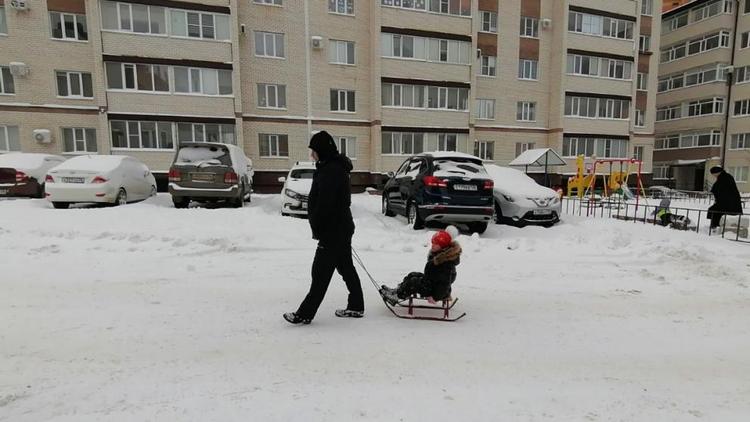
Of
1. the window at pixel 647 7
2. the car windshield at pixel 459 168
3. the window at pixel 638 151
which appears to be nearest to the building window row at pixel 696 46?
the window at pixel 647 7

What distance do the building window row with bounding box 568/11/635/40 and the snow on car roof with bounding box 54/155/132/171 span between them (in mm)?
29521

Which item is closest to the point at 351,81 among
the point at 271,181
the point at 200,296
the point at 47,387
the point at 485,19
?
the point at 271,181

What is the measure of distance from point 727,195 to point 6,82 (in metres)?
29.5

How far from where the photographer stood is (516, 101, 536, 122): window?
28844 mm

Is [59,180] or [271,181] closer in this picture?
[59,180]

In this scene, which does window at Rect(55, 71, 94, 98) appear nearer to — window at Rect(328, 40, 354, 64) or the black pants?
window at Rect(328, 40, 354, 64)

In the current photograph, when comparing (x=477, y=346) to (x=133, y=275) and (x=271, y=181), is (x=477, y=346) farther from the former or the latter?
(x=271, y=181)

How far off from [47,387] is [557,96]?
31334 millimetres

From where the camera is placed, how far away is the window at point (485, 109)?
28.0 metres

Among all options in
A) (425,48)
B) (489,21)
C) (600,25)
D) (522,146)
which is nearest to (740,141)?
(600,25)

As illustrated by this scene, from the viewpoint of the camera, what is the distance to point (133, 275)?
5359 mm

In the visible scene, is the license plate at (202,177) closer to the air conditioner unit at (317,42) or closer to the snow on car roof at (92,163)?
the snow on car roof at (92,163)

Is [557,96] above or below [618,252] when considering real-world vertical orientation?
above

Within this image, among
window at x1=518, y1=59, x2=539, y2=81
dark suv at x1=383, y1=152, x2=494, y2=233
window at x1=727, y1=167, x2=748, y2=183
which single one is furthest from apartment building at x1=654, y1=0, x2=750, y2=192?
dark suv at x1=383, y1=152, x2=494, y2=233
